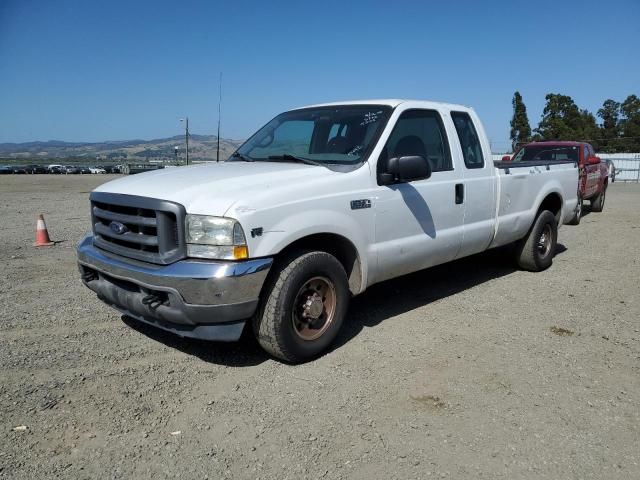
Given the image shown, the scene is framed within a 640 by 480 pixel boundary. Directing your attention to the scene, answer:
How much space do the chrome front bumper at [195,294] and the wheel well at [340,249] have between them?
497 millimetres

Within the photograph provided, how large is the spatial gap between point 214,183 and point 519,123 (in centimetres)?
5255

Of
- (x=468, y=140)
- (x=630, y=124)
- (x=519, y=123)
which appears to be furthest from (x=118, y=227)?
(x=630, y=124)

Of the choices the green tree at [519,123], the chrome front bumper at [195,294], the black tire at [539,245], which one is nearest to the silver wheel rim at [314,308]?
the chrome front bumper at [195,294]

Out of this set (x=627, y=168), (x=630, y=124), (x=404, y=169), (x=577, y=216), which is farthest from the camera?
(x=630, y=124)

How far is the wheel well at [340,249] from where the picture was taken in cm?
384

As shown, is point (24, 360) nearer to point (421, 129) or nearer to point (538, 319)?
point (421, 129)

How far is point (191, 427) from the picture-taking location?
298 centimetres

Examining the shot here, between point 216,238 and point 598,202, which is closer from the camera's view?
point 216,238

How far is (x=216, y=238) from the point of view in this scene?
329 cm

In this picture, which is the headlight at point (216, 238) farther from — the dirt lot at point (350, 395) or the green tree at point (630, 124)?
the green tree at point (630, 124)

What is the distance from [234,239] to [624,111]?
254 ft

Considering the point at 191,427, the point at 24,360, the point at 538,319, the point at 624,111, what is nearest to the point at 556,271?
the point at 538,319

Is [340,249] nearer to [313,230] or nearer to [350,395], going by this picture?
[313,230]

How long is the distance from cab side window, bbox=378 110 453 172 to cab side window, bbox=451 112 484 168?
29 centimetres
